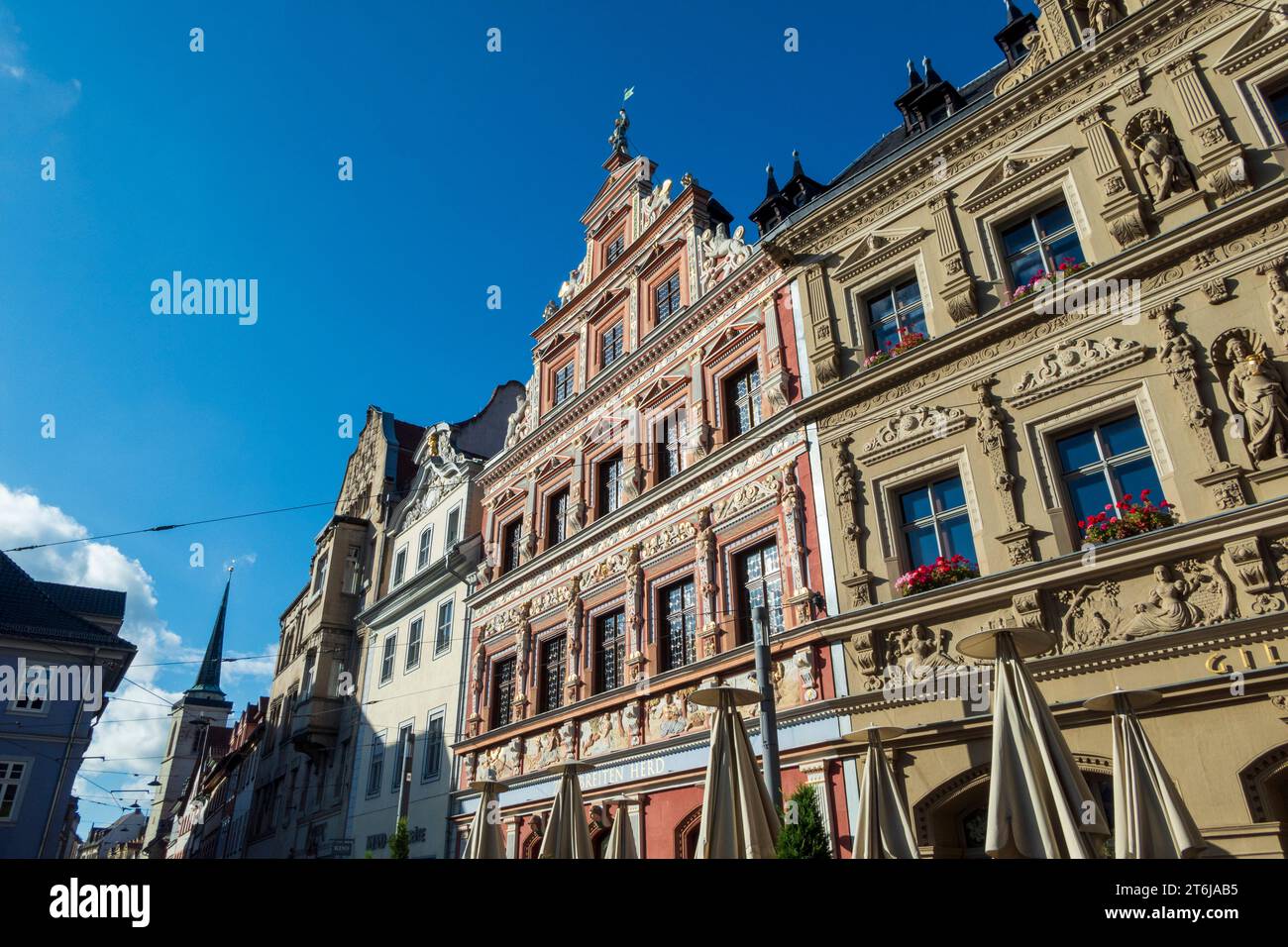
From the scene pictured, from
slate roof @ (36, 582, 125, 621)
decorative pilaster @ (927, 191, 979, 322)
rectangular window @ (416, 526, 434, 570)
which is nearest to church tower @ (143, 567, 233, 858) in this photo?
slate roof @ (36, 582, 125, 621)

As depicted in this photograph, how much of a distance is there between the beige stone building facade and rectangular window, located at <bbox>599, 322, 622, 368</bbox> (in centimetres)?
783

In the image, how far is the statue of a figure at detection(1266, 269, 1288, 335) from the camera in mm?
9953

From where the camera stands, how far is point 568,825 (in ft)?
44.1

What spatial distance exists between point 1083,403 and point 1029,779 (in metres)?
5.85

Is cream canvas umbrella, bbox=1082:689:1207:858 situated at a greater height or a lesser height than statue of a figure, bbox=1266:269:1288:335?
lesser

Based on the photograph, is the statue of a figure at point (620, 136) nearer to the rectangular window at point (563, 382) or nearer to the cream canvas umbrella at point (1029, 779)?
the rectangular window at point (563, 382)

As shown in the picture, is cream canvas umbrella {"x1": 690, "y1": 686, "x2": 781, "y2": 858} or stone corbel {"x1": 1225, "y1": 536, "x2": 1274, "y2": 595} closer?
stone corbel {"x1": 1225, "y1": 536, "x2": 1274, "y2": 595}

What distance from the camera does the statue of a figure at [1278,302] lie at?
32.7 ft

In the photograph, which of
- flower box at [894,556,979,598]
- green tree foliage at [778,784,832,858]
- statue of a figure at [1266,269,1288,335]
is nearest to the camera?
statue of a figure at [1266,269,1288,335]

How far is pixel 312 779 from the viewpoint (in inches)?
1208

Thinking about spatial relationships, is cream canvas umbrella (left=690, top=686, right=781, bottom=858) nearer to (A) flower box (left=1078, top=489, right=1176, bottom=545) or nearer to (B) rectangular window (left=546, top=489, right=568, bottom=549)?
(A) flower box (left=1078, top=489, right=1176, bottom=545)

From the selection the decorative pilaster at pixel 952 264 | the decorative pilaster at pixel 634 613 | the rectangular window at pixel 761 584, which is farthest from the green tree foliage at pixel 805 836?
the decorative pilaster at pixel 952 264

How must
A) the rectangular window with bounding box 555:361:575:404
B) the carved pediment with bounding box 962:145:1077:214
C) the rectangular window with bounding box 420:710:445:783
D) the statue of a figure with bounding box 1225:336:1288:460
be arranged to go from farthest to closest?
the rectangular window with bounding box 555:361:575:404, the rectangular window with bounding box 420:710:445:783, the carved pediment with bounding box 962:145:1077:214, the statue of a figure with bounding box 1225:336:1288:460

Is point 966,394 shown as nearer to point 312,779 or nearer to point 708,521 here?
point 708,521
